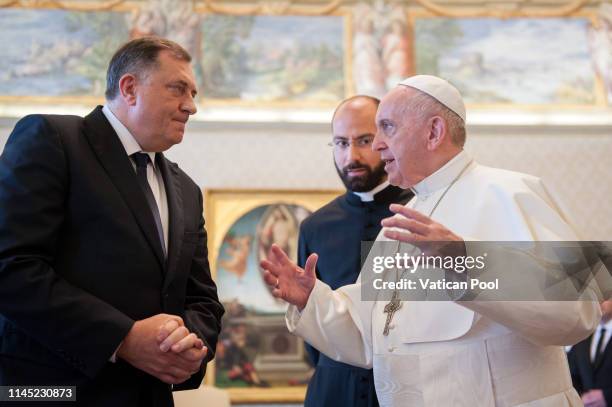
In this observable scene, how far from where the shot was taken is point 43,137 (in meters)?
2.45

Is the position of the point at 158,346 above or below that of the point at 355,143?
below

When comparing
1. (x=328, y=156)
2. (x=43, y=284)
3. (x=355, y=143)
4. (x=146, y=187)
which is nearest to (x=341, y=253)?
(x=355, y=143)

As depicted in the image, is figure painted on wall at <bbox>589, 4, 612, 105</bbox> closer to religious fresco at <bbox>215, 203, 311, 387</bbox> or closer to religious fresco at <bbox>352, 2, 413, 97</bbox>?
religious fresco at <bbox>352, 2, 413, 97</bbox>

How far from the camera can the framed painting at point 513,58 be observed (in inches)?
307

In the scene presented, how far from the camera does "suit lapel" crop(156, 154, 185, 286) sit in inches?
103

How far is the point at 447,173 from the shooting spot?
112 inches

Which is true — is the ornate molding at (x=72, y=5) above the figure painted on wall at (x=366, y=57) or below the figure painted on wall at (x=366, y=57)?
above

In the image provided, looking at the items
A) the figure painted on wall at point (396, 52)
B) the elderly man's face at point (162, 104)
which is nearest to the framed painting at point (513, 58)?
the figure painted on wall at point (396, 52)

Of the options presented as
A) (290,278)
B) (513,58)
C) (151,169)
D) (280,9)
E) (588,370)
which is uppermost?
(280,9)

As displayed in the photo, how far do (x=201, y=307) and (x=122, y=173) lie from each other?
2.05 feet

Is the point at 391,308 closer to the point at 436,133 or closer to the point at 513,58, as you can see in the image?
the point at 436,133
